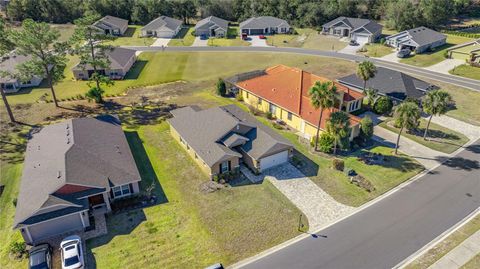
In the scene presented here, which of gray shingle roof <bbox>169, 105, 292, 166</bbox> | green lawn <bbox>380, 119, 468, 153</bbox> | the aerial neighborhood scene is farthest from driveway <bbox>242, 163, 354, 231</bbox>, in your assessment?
green lawn <bbox>380, 119, 468, 153</bbox>

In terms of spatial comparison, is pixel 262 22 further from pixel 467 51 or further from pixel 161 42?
pixel 467 51

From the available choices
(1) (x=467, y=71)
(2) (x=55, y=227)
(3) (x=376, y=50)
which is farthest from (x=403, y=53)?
(2) (x=55, y=227)

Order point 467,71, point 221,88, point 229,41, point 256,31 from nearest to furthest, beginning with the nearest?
point 221,88 < point 467,71 < point 229,41 < point 256,31

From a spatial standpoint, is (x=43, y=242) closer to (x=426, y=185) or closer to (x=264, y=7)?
(x=426, y=185)

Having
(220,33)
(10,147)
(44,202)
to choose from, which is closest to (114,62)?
(10,147)

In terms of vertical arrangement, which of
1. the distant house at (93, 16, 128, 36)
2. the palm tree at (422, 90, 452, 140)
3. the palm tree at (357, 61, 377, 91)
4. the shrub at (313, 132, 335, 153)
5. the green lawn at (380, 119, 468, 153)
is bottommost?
the green lawn at (380, 119, 468, 153)

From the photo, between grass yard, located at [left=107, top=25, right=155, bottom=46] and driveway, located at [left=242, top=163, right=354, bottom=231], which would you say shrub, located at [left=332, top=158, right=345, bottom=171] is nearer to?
driveway, located at [left=242, top=163, right=354, bottom=231]
